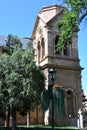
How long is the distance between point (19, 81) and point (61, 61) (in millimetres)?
11852

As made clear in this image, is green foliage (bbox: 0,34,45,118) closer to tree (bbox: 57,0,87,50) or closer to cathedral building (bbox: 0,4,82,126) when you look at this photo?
cathedral building (bbox: 0,4,82,126)

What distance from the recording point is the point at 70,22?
65.1 ft

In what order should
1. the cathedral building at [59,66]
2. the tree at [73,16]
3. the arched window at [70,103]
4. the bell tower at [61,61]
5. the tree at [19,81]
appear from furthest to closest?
the bell tower at [61,61] < the cathedral building at [59,66] < the arched window at [70,103] < the tree at [19,81] < the tree at [73,16]

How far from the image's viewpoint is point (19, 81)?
2992cm

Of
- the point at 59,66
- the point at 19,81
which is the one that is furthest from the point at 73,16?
the point at 59,66

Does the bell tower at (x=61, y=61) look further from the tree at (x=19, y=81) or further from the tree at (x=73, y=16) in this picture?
the tree at (x=73, y=16)

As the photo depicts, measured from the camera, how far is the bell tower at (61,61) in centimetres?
3959

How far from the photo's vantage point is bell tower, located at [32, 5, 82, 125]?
3959 cm

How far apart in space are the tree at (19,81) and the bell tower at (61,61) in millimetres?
7614

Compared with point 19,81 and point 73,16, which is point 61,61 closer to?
point 19,81

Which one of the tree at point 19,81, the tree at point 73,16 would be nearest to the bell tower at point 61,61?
the tree at point 19,81

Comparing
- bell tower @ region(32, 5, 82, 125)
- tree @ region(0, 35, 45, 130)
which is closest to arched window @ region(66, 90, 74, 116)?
bell tower @ region(32, 5, 82, 125)

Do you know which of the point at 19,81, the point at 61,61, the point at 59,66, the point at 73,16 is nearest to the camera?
the point at 73,16

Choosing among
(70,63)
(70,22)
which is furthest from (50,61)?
(70,22)
